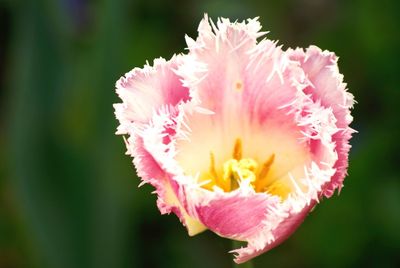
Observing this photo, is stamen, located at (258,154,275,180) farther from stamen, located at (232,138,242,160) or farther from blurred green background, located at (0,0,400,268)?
blurred green background, located at (0,0,400,268)

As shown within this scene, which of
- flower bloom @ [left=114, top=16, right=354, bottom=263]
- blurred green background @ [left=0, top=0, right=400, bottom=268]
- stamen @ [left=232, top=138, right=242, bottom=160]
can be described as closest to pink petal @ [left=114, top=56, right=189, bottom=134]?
flower bloom @ [left=114, top=16, right=354, bottom=263]

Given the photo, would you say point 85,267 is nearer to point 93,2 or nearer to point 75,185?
point 75,185

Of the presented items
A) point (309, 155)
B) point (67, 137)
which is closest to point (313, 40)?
point (67, 137)

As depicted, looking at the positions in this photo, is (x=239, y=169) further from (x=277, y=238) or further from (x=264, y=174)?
(x=277, y=238)

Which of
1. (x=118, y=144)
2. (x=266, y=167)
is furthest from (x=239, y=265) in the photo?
(x=118, y=144)

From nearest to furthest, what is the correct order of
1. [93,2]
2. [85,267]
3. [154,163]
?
[154,163]
[85,267]
[93,2]

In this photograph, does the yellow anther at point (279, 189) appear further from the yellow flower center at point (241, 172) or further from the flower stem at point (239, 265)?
the flower stem at point (239, 265)

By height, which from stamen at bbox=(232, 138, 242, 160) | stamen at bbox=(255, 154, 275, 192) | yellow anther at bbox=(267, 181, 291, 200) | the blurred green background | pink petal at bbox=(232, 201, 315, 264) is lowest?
pink petal at bbox=(232, 201, 315, 264)
